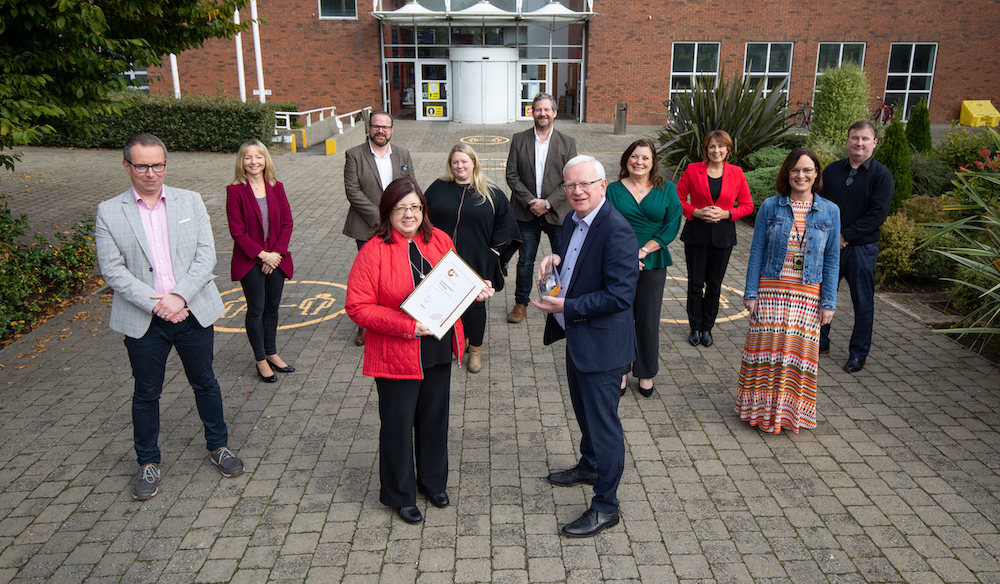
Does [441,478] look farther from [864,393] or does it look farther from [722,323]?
[722,323]

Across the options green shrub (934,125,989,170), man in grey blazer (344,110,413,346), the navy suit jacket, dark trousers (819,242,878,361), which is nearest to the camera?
the navy suit jacket

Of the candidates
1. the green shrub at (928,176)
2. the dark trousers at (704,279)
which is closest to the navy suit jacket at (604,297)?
the dark trousers at (704,279)

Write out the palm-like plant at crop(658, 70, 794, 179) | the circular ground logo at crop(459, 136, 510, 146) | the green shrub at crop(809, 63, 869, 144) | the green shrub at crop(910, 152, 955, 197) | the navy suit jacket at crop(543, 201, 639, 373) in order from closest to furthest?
the navy suit jacket at crop(543, 201, 639, 373)
the green shrub at crop(910, 152, 955, 197)
the palm-like plant at crop(658, 70, 794, 179)
the green shrub at crop(809, 63, 869, 144)
the circular ground logo at crop(459, 136, 510, 146)

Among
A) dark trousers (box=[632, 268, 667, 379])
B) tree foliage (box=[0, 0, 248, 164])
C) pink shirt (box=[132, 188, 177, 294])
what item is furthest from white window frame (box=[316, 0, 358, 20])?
pink shirt (box=[132, 188, 177, 294])

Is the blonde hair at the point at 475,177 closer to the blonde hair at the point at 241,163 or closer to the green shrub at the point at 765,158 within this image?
the blonde hair at the point at 241,163

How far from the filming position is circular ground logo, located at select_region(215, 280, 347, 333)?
22.4 ft

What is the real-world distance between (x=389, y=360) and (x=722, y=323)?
Answer: 172 inches

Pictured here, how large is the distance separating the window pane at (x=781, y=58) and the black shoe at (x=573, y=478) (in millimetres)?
26405

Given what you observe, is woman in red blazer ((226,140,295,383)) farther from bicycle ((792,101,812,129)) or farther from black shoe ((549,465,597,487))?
bicycle ((792,101,812,129))

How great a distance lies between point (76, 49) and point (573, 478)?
19.1 feet

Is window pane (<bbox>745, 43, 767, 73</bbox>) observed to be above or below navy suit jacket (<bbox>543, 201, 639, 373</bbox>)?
above

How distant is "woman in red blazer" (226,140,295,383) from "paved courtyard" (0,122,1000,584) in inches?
22.9

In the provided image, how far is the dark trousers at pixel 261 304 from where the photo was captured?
5250 millimetres

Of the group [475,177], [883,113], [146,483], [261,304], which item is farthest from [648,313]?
[883,113]
